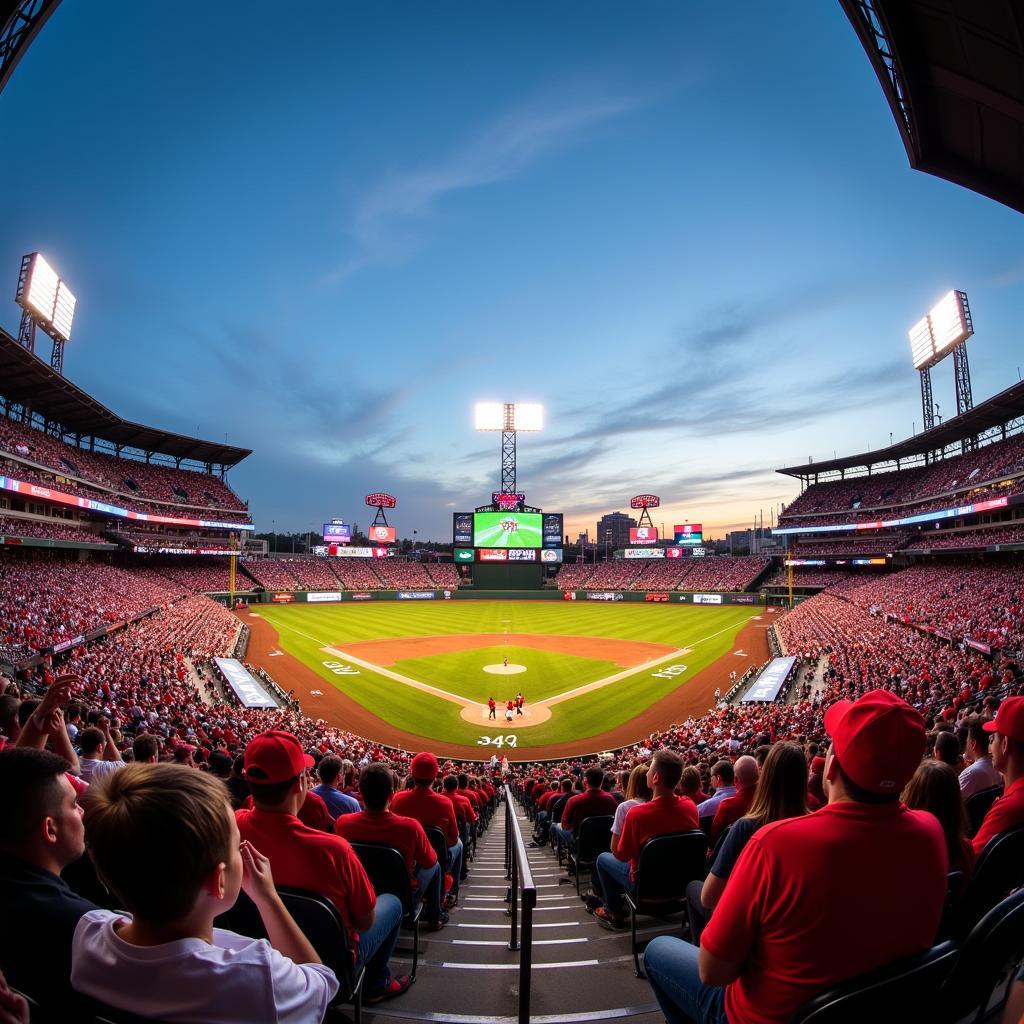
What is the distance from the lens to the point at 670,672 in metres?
34.8

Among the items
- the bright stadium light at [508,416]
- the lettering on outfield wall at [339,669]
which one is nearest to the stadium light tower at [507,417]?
the bright stadium light at [508,416]

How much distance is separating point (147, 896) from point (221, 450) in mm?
87048

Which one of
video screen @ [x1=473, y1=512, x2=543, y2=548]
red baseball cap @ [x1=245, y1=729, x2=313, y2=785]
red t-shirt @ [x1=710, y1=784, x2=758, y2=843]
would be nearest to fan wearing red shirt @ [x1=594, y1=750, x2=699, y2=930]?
red t-shirt @ [x1=710, y1=784, x2=758, y2=843]

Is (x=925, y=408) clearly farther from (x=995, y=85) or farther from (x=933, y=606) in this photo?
(x=995, y=85)

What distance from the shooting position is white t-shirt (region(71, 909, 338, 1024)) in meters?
1.70

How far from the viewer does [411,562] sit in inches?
3910

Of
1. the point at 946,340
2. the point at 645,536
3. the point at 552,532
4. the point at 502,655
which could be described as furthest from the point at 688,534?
the point at 502,655

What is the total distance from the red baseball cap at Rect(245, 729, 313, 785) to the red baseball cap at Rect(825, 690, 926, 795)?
119 inches

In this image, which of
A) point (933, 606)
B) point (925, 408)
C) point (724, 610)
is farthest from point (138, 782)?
point (925, 408)

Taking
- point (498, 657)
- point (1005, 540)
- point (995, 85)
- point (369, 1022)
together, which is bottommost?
point (498, 657)

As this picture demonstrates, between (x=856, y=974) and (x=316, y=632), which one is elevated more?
(x=856, y=974)

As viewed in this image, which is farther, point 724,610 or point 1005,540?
point 724,610

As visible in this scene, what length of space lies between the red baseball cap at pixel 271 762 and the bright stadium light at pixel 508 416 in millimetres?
85721

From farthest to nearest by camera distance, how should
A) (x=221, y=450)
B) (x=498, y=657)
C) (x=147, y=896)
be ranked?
(x=221, y=450) < (x=498, y=657) < (x=147, y=896)
